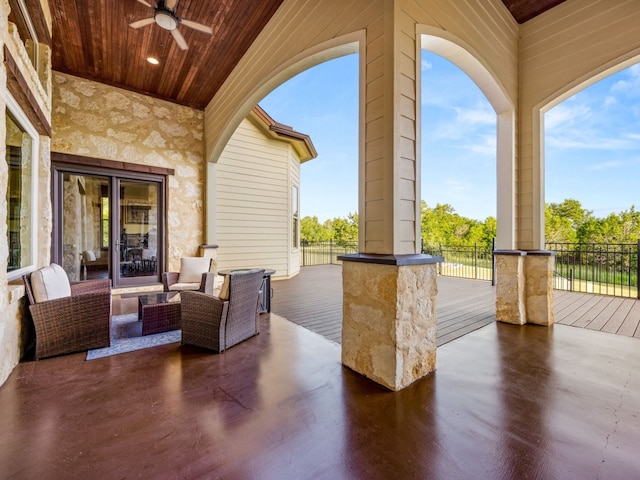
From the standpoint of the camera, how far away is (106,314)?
2.95 metres

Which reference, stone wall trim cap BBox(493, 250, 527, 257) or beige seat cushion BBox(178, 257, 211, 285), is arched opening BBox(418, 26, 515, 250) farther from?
beige seat cushion BBox(178, 257, 211, 285)

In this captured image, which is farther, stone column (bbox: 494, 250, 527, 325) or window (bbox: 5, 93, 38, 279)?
stone column (bbox: 494, 250, 527, 325)

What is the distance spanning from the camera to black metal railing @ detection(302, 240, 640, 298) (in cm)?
577

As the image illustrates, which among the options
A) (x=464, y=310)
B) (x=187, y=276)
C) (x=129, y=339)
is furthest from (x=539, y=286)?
(x=187, y=276)

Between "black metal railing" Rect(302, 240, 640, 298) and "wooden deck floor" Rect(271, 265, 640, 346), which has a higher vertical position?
"black metal railing" Rect(302, 240, 640, 298)

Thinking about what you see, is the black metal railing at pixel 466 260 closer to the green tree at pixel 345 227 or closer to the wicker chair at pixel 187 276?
the wicker chair at pixel 187 276

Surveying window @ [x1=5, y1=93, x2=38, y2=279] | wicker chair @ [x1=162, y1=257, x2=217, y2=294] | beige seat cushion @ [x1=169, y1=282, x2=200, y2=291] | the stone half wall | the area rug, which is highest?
the stone half wall

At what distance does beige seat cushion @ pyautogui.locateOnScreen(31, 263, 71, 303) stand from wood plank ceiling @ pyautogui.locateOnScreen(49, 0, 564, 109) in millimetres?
3307

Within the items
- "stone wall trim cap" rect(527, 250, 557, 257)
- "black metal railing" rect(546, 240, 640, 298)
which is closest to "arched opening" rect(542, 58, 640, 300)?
"black metal railing" rect(546, 240, 640, 298)

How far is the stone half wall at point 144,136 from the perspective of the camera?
5039 mm

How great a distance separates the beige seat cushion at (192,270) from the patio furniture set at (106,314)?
149 cm

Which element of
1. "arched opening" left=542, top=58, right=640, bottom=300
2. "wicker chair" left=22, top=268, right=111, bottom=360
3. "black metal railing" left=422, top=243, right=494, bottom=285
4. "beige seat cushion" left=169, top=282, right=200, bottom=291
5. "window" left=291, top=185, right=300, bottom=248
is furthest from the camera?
"arched opening" left=542, top=58, right=640, bottom=300

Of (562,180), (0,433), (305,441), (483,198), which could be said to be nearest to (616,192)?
(562,180)

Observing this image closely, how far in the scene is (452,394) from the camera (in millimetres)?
2145
